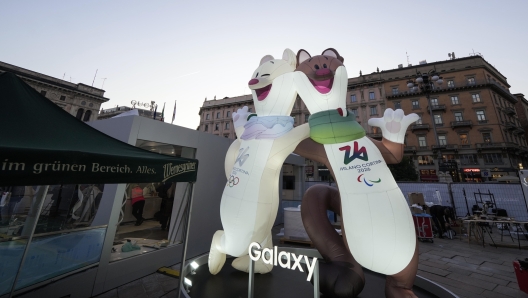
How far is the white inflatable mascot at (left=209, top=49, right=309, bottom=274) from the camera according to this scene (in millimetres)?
3184

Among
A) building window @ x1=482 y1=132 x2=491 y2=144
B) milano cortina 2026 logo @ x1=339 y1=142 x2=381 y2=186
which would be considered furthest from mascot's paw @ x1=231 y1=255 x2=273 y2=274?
building window @ x1=482 y1=132 x2=491 y2=144

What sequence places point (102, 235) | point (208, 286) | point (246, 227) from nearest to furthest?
Answer: point (246, 227) < point (208, 286) < point (102, 235)

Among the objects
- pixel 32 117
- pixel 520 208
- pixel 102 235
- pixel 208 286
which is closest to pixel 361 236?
pixel 208 286

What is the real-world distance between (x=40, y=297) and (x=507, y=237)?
1436 centimetres

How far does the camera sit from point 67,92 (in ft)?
103

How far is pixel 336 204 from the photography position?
144 inches

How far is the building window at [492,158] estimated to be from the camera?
80.5 ft

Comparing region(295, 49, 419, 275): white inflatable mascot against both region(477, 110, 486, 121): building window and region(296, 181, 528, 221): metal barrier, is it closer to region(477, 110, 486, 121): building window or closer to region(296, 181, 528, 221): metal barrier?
region(296, 181, 528, 221): metal barrier

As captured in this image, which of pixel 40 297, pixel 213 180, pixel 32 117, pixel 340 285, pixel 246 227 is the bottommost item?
pixel 40 297

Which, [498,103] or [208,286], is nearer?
[208,286]

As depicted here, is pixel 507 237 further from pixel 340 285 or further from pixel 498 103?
pixel 498 103

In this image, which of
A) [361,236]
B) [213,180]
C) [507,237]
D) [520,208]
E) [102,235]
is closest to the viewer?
[361,236]

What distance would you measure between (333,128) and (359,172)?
2.46 feet

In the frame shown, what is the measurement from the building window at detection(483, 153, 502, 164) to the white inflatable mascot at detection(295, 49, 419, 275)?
33.0m
